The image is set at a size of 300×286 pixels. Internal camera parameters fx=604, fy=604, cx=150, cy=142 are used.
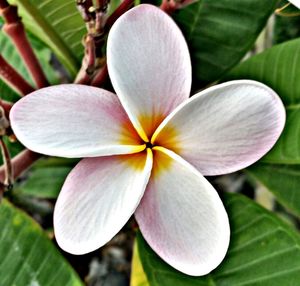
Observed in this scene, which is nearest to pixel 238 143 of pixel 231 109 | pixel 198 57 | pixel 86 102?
pixel 231 109

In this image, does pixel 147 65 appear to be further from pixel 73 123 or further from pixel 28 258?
pixel 28 258

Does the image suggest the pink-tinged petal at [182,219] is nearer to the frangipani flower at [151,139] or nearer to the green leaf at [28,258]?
the frangipani flower at [151,139]

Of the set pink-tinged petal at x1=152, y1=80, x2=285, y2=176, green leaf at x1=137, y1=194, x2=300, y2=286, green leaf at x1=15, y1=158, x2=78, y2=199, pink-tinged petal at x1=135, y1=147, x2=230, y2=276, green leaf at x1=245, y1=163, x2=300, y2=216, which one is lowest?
green leaf at x1=245, y1=163, x2=300, y2=216

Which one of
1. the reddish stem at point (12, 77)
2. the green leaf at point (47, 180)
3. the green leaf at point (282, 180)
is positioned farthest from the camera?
the green leaf at point (47, 180)

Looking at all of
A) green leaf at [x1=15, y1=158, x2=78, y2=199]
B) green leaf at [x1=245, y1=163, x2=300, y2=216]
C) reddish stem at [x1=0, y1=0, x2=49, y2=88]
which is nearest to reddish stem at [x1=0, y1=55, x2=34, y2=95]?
reddish stem at [x1=0, y1=0, x2=49, y2=88]

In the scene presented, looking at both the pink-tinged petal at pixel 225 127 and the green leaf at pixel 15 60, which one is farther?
the green leaf at pixel 15 60

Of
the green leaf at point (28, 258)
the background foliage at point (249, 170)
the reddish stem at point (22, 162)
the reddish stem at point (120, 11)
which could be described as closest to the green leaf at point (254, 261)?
the background foliage at point (249, 170)

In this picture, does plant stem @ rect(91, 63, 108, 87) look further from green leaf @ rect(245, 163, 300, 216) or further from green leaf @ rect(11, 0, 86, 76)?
green leaf @ rect(245, 163, 300, 216)
